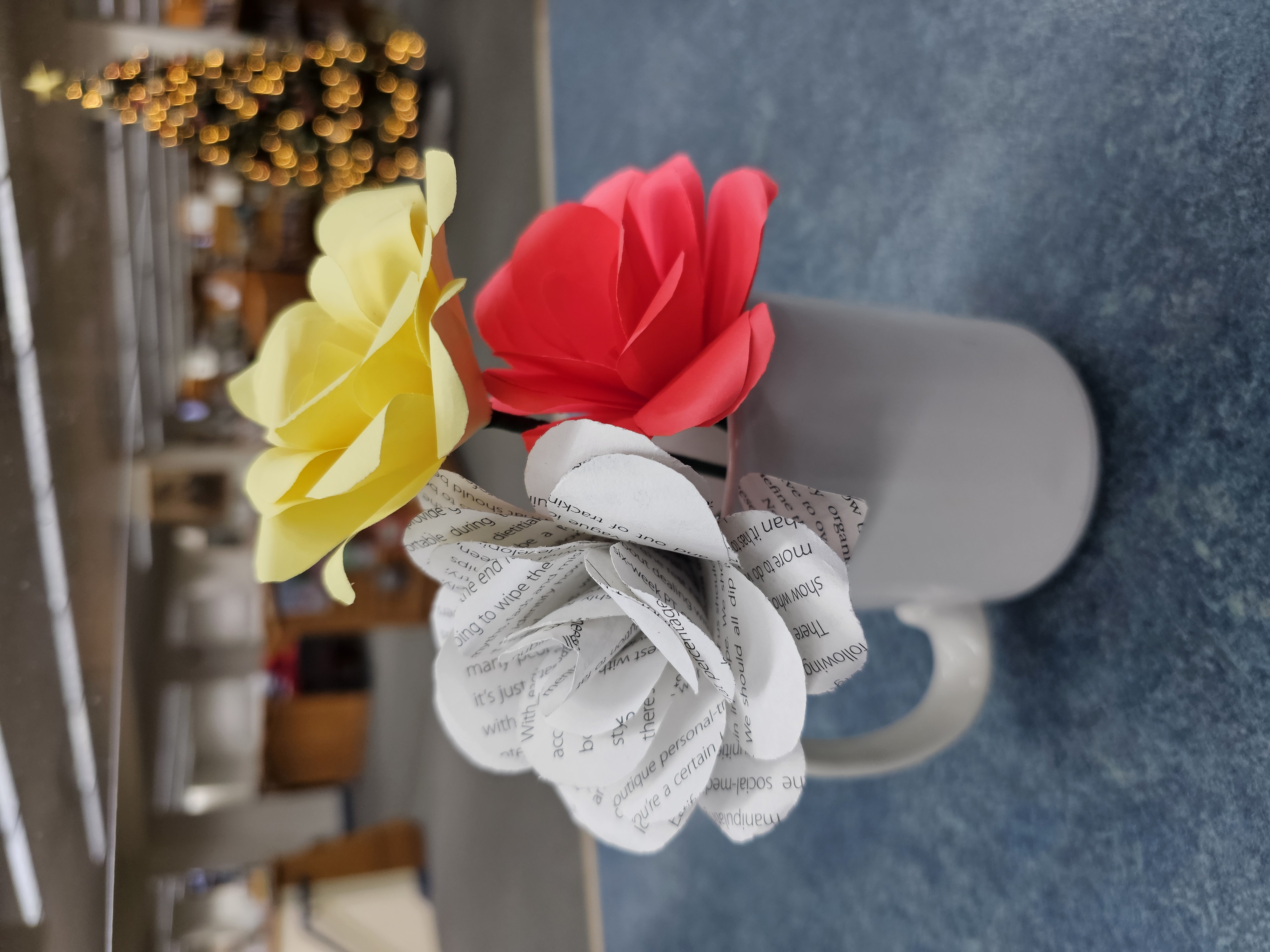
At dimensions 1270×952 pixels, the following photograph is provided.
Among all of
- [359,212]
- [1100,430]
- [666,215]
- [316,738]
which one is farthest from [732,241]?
[316,738]

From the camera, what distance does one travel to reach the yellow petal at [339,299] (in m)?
0.29

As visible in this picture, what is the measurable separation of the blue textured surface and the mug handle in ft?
0.22

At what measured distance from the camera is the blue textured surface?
14.3 inches

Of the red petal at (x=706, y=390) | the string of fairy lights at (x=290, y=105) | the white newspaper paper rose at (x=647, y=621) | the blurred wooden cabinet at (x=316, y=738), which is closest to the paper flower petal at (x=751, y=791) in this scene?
the white newspaper paper rose at (x=647, y=621)

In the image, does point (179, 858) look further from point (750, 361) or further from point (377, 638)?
point (377, 638)

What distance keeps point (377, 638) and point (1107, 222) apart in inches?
67.6

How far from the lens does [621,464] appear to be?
24cm

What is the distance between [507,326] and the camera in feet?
1.03

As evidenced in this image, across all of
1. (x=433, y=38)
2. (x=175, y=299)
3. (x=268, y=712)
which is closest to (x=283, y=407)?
(x=268, y=712)

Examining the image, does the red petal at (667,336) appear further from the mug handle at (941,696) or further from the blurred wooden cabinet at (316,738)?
the blurred wooden cabinet at (316,738)

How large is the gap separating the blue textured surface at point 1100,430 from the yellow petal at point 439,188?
34cm

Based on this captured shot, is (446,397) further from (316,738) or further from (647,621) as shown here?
→ (316,738)

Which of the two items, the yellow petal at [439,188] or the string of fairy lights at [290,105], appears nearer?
the yellow petal at [439,188]

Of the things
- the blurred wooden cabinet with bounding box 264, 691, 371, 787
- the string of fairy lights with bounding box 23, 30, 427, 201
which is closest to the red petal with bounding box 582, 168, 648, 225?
the string of fairy lights with bounding box 23, 30, 427, 201
